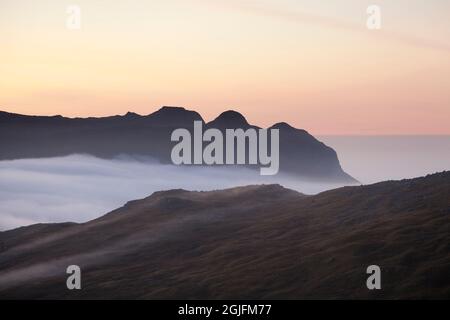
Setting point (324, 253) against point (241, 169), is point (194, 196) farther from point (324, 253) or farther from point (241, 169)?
point (241, 169)

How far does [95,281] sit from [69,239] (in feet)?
114

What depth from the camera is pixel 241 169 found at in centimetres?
17450

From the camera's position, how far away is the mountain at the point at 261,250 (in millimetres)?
46781

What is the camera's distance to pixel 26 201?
Result: 6885 inches

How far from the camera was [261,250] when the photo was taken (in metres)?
61.6

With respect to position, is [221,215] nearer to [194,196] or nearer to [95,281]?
[194,196]

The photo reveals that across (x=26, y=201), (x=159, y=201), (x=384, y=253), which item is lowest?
(x=384, y=253)

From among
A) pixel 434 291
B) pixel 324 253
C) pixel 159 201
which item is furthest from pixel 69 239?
pixel 434 291

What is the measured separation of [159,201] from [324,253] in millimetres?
57513

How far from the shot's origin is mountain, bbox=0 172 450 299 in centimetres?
4678
